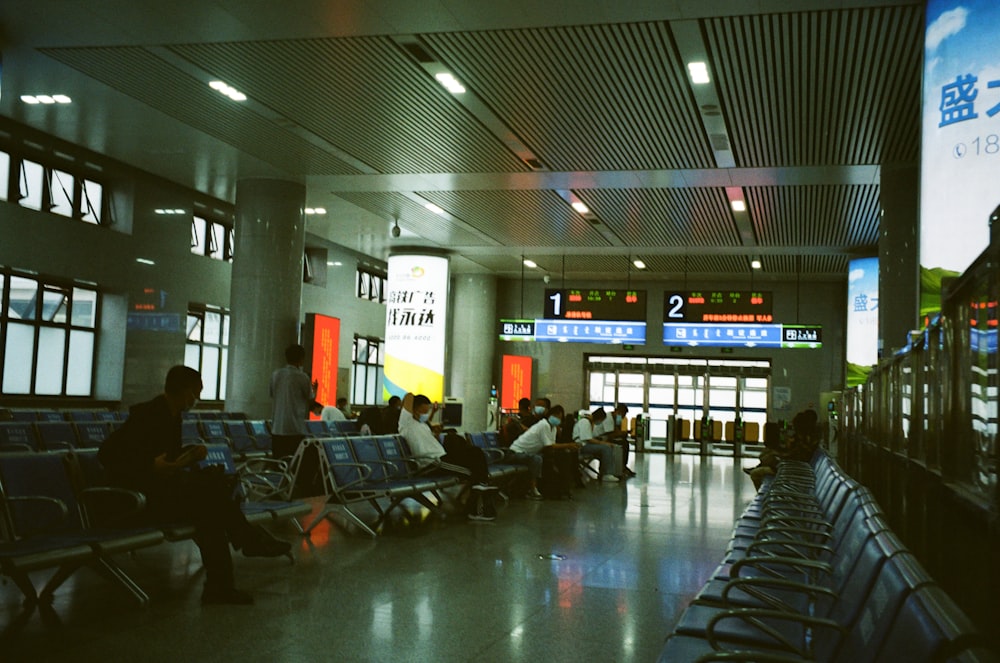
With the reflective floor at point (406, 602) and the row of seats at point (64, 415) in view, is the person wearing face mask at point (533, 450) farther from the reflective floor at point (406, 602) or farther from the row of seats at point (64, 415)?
the row of seats at point (64, 415)

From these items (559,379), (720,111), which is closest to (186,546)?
(720,111)

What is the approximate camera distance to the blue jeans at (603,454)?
15383 millimetres

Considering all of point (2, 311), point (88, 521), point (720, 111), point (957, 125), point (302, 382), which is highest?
point (720, 111)

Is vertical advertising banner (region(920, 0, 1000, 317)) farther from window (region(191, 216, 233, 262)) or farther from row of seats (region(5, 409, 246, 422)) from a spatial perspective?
window (region(191, 216, 233, 262))

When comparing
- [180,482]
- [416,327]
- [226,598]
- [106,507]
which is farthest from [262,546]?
[416,327]

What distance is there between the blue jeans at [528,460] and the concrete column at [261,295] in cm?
407

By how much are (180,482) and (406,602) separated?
142 cm

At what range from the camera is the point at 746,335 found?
18.7 meters

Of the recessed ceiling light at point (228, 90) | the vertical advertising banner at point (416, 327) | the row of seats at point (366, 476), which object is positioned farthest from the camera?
the vertical advertising banner at point (416, 327)

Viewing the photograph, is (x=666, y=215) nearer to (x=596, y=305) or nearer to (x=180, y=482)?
(x=596, y=305)

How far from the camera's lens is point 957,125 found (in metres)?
6.15

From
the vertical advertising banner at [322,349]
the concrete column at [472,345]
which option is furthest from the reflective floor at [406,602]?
the concrete column at [472,345]

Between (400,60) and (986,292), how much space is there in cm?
731

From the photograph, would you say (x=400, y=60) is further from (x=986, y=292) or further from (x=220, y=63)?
(x=986, y=292)
